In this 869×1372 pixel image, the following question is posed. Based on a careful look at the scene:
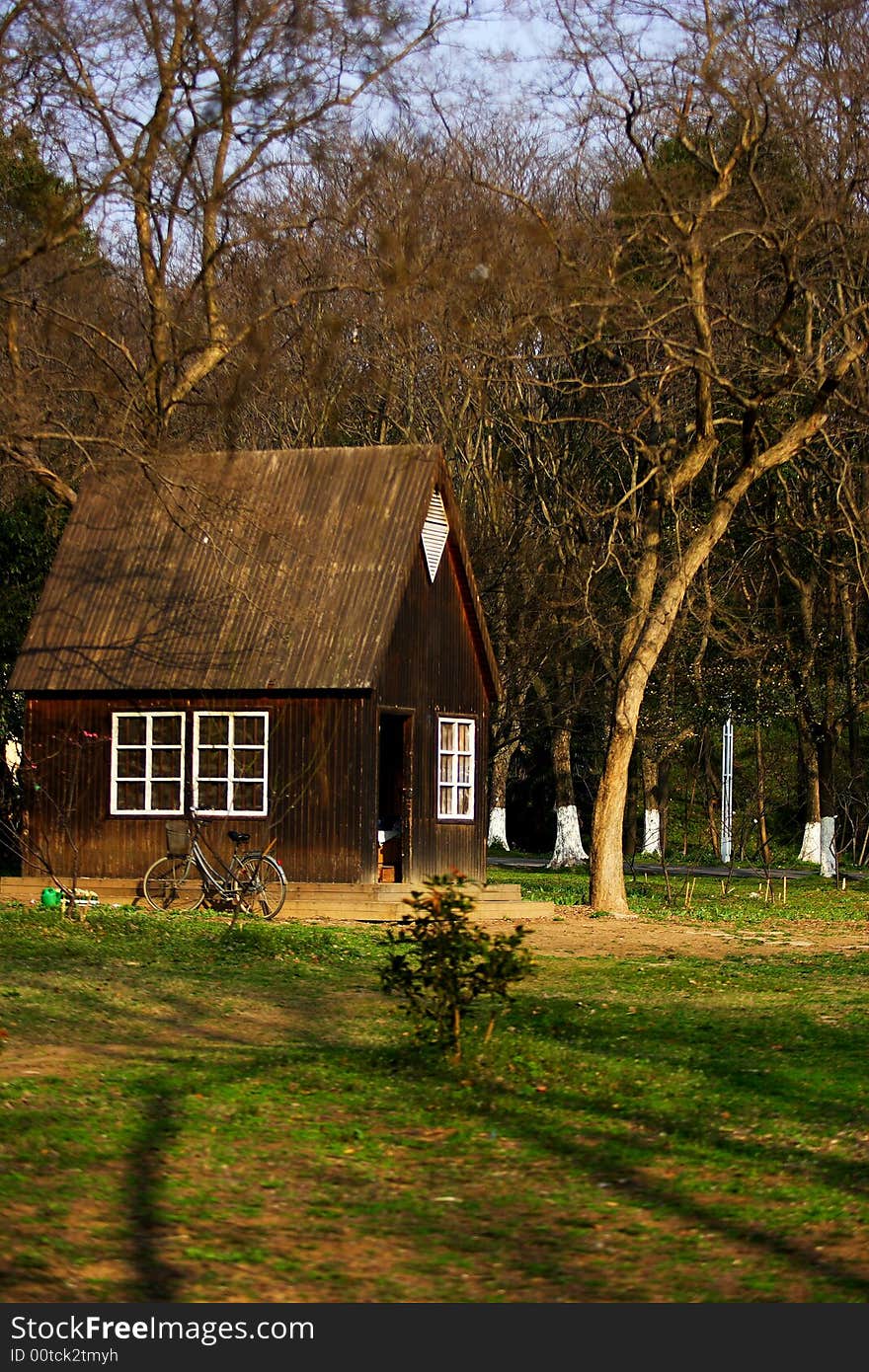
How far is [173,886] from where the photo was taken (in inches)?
948

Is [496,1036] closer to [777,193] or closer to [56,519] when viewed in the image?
[777,193]

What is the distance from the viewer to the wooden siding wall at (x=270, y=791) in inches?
962

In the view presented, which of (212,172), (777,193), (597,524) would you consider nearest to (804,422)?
(777,193)

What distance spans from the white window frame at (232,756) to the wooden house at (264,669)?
1.2 inches

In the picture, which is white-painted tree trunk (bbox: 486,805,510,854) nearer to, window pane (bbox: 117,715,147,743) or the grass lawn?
window pane (bbox: 117,715,147,743)

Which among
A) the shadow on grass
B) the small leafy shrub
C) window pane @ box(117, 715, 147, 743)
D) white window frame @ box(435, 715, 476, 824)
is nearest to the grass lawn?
the shadow on grass

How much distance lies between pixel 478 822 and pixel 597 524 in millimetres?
10178

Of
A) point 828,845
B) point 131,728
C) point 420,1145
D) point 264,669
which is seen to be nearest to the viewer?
point 420,1145

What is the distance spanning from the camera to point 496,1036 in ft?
41.0

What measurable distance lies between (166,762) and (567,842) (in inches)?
622

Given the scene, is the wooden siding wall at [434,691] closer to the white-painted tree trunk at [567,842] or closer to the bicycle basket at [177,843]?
the bicycle basket at [177,843]

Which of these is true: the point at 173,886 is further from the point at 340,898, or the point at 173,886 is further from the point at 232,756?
the point at 340,898

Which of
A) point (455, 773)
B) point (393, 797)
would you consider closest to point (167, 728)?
point (393, 797)

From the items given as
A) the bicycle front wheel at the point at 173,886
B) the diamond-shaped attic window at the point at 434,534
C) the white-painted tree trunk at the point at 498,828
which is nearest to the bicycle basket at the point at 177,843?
the bicycle front wheel at the point at 173,886
